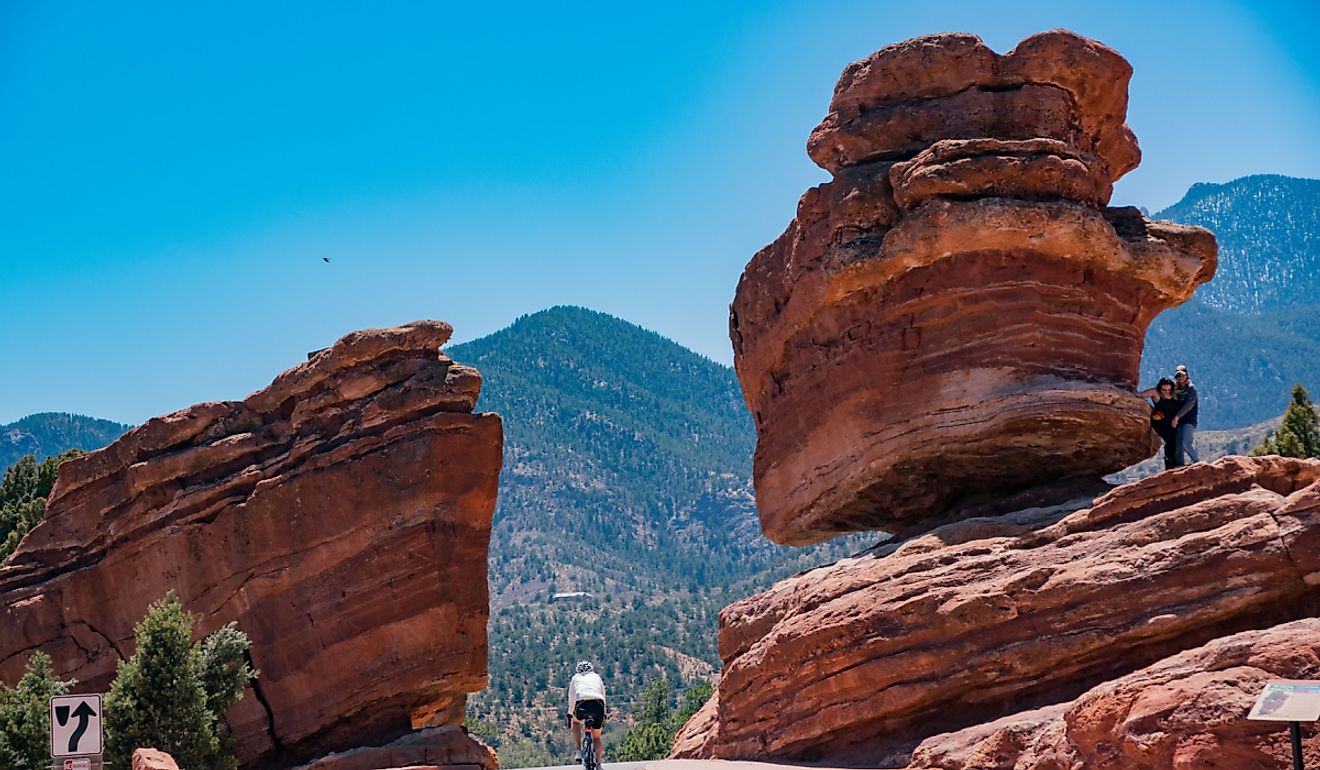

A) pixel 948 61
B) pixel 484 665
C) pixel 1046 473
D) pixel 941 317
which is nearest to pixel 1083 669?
pixel 1046 473

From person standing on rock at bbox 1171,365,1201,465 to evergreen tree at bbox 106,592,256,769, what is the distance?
19173 mm

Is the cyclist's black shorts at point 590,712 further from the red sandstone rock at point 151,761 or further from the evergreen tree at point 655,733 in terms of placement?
the evergreen tree at point 655,733

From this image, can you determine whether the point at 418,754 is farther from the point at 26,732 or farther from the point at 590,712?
the point at 590,712

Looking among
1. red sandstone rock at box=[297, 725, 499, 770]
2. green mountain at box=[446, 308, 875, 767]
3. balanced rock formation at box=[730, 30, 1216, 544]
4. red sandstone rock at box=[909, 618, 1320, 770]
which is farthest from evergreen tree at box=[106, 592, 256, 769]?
green mountain at box=[446, 308, 875, 767]

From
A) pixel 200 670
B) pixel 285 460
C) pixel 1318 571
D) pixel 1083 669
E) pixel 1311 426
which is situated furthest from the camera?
pixel 1311 426

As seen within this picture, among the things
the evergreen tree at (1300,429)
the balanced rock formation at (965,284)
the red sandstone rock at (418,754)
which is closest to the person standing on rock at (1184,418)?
the balanced rock formation at (965,284)

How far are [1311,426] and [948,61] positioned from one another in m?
29.5

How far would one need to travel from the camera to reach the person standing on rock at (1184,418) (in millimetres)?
22750

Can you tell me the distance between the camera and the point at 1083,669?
19.1 m

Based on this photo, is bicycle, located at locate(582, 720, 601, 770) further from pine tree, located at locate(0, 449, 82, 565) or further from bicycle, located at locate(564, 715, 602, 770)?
pine tree, located at locate(0, 449, 82, 565)

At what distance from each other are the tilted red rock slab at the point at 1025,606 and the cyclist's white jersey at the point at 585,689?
3.91 m

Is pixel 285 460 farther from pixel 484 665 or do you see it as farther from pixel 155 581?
pixel 484 665

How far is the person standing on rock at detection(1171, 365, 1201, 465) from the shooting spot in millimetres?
22750

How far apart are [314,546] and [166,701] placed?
452cm
